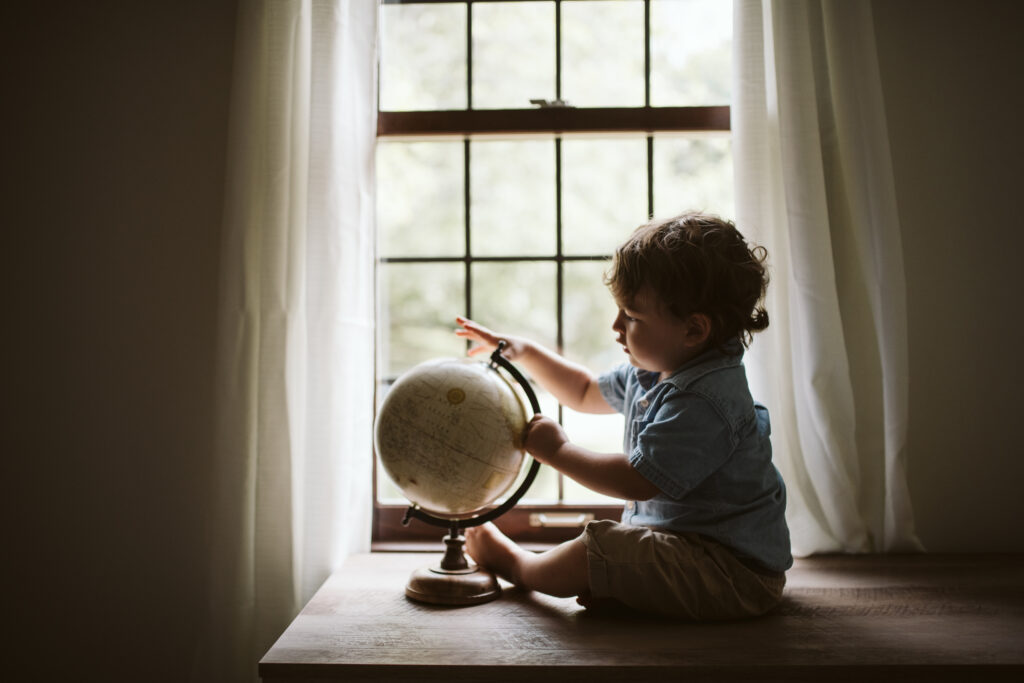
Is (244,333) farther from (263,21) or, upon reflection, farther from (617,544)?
(617,544)

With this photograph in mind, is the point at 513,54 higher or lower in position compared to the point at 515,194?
higher

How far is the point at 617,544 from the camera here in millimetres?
1455

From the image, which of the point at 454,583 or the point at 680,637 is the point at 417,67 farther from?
the point at 680,637

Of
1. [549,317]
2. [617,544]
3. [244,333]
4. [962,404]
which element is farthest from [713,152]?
[244,333]

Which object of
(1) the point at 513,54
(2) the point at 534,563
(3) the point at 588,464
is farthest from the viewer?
(1) the point at 513,54

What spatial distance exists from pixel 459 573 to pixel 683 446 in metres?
0.56

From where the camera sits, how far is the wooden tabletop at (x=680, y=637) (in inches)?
48.1

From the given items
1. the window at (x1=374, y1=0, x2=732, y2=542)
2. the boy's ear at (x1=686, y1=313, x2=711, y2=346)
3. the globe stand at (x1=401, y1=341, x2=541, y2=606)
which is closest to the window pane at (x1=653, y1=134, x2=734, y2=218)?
→ the window at (x1=374, y1=0, x2=732, y2=542)

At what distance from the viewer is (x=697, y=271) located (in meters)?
1.47

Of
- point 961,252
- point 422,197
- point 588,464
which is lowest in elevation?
point 588,464

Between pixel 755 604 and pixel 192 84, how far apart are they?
1853 mm

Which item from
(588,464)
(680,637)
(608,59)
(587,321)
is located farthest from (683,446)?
(608,59)

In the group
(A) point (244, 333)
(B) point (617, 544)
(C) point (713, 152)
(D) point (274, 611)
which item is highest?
(C) point (713, 152)

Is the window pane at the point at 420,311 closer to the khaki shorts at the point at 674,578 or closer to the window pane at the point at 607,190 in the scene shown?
Answer: the window pane at the point at 607,190
